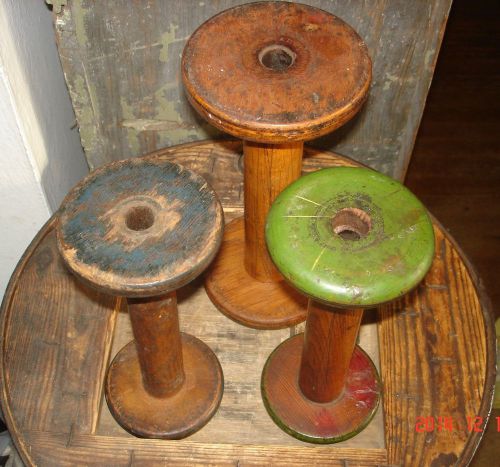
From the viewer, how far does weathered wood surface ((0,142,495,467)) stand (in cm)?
113

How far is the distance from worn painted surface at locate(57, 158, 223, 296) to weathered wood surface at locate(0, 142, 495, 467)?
1.16 feet

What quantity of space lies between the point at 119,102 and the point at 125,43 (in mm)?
162

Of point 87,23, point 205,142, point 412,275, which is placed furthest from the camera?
point 205,142

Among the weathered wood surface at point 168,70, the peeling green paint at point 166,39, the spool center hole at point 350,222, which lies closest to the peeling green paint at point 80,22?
the weathered wood surface at point 168,70

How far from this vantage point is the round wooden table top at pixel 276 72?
0.99 m

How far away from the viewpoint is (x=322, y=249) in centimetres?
92

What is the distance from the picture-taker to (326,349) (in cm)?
109

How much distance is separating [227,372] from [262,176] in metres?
0.35

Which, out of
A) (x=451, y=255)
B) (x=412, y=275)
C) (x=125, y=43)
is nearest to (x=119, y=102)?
(x=125, y=43)

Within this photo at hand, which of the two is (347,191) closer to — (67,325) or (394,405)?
(394,405)

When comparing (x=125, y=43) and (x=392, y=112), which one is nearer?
(x=125, y=43)

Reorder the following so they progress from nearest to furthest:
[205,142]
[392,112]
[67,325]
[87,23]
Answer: [67,325] → [87,23] → [205,142] → [392,112]
